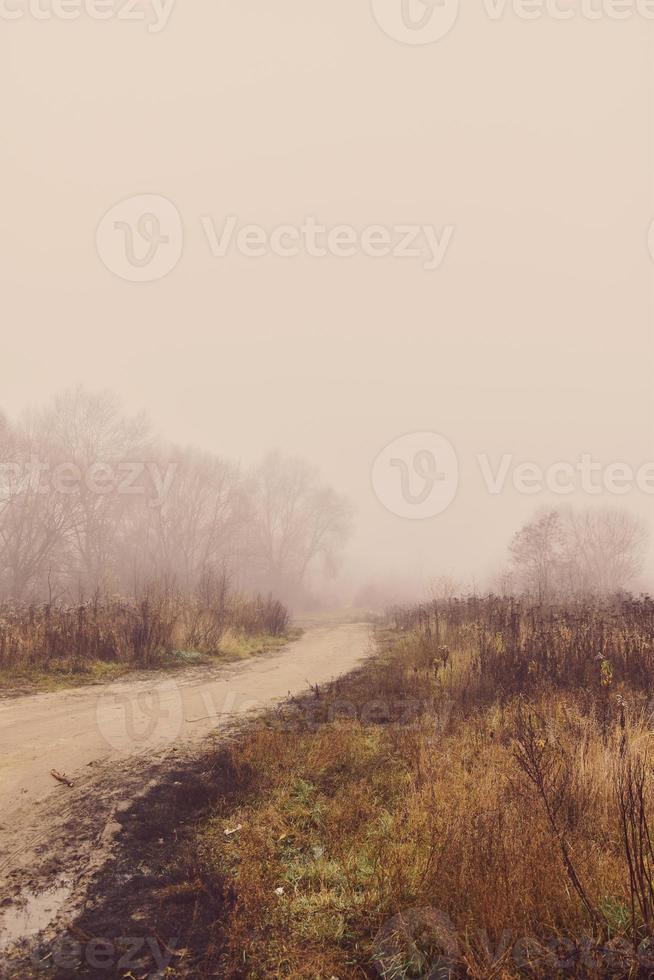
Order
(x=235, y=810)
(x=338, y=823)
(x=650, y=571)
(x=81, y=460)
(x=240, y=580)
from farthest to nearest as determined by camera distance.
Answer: (x=650, y=571)
(x=240, y=580)
(x=81, y=460)
(x=235, y=810)
(x=338, y=823)

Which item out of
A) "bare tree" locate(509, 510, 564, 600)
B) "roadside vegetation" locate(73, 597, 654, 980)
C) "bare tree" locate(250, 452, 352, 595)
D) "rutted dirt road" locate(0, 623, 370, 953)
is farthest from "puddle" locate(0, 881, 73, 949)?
"bare tree" locate(250, 452, 352, 595)

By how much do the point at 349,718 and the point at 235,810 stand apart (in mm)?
2769

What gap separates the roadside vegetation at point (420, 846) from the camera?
2473 millimetres

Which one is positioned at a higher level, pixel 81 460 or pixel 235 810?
Result: pixel 81 460

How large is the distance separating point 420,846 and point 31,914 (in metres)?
2.41

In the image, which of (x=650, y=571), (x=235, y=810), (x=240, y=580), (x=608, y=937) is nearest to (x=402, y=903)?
(x=608, y=937)

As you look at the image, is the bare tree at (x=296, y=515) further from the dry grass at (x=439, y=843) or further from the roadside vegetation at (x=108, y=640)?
the dry grass at (x=439, y=843)

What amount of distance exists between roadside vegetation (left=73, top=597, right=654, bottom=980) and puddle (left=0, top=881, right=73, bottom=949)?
25 centimetres

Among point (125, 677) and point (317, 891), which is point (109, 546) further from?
point (317, 891)

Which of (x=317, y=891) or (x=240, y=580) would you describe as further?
(x=240, y=580)

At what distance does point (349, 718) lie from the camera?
22.1 ft

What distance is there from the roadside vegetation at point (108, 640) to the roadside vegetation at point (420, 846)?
4973 millimetres

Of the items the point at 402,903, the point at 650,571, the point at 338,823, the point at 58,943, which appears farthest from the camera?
the point at 650,571

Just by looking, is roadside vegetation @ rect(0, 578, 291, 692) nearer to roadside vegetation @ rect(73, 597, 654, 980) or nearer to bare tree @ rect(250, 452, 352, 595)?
roadside vegetation @ rect(73, 597, 654, 980)
